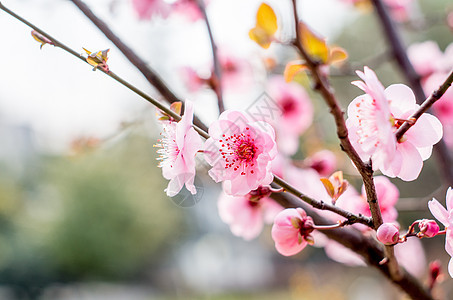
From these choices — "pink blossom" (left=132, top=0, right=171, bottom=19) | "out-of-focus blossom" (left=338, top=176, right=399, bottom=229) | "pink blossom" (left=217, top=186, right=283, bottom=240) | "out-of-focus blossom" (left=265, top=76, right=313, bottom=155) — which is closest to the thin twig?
"out-of-focus blossom" (left=338, top=176, right=399, bottom=229)

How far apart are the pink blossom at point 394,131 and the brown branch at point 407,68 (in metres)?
0.39

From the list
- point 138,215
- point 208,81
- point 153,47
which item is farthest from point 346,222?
point 138,215

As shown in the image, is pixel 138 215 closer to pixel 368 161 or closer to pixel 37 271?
pixel 37 271

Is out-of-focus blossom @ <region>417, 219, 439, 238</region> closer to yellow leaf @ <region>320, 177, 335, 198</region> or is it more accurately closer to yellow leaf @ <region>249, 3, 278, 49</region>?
yellow leaf @ <region>320, 177, 335, 198</region>

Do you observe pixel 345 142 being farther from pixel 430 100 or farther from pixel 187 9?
pixel 187 9

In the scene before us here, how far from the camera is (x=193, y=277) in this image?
8.34m

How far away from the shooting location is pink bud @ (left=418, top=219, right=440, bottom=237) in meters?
0.29

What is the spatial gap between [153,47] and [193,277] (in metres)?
6.65

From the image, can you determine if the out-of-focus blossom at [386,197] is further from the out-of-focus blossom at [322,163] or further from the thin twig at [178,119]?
the out-of-focus blossom at [322,163]

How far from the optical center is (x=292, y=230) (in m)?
0.35

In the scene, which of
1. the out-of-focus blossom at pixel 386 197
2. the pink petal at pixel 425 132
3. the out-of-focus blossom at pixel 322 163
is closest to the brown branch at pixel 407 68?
the out-of-focus blossom at pixel 322 163

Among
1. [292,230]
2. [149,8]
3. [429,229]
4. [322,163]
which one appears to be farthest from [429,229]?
[149,8]

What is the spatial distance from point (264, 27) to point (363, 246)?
225 mm

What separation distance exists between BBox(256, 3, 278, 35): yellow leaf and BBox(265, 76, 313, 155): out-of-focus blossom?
0.51 metres
